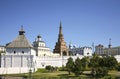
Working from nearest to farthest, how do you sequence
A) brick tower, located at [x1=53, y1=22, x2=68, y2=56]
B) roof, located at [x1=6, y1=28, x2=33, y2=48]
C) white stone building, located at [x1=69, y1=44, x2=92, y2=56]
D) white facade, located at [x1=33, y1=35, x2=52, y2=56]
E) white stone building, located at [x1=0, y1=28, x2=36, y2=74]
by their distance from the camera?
white stone building, located at [x1=0, y1=28, x2=36, y2=74] → roof, located at [x1=6, y1=28, x2=33, y2=48] → white facade, located at [x1=33, y1=35, x2=52, y2=56] → brick tower, located at [x1=53, y1=22, x2=68, y2=56] → white stone building, located at [x1=69, y1=44, x2=92, y2=56]

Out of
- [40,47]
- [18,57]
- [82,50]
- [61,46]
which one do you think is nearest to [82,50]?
[82,50]

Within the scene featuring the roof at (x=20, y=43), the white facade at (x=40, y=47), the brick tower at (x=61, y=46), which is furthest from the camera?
the brick tower at (x=61, y=46)

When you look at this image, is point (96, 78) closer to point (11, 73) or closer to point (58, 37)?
point (11, 73)

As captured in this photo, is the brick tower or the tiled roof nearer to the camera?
the tiled roof

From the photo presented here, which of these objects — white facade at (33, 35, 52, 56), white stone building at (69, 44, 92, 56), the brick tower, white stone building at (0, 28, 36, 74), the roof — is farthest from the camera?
white stone building at (69, 44, 92, 56)

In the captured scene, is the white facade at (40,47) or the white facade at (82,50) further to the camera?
the white facade at (82,50)

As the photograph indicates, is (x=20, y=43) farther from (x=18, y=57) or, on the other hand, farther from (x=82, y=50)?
(x=82, y=50)

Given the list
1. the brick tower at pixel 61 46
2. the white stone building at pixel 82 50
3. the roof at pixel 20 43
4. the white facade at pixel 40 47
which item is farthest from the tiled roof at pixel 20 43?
the white stone building at pixel 82 50

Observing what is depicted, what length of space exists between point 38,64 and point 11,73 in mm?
16308

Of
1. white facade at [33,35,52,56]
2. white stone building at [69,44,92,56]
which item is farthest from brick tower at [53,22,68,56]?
white stone building at [69,44,92,56]

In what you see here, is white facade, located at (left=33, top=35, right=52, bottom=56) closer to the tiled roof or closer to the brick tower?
the brick tower

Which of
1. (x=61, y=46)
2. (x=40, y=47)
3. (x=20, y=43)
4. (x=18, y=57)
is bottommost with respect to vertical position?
(x=18, y=57)

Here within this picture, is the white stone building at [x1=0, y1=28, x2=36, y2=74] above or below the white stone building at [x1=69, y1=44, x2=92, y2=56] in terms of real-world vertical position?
below

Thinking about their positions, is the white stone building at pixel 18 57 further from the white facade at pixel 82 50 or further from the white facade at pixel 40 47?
the white facade at pixel 82 50
